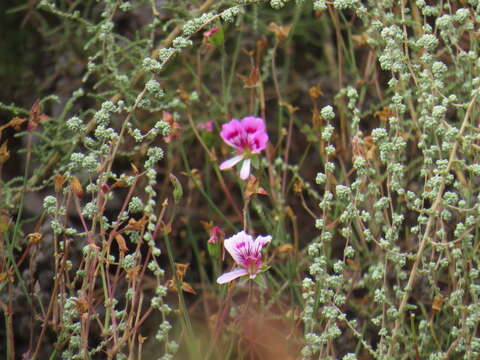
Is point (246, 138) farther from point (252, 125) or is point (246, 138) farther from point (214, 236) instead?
point (214, 236)

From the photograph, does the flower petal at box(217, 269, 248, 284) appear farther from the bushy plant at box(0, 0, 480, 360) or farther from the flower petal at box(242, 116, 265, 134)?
the flower petal at box(242, 116, 265, 134)

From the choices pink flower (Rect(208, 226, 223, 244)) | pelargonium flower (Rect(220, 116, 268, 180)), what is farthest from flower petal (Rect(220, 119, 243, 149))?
pink flower (Rect(208, 226, 223, 244))

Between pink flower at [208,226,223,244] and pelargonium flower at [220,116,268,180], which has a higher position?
pelargonium flower at [220,116,268,180]

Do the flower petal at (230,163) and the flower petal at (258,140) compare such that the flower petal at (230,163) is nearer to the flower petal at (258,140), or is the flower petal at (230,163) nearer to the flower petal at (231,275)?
the flower petal at (258,140)

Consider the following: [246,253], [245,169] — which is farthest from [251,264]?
[245,169]

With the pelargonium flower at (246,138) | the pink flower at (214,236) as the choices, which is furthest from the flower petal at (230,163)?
the pink flower at (214,236)
